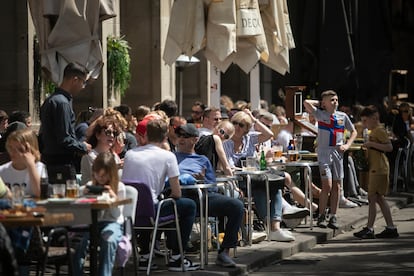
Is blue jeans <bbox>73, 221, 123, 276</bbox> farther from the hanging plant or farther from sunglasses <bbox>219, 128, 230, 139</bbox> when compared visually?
the hanging plant

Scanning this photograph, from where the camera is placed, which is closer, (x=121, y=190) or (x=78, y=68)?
(x=121, y=190)

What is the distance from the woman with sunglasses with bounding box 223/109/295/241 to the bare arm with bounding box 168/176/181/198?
9.76ft

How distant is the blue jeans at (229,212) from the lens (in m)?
12.9

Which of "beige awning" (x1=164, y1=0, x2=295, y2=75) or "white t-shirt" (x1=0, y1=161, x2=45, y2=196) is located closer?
"white t-shirt" (x1=0, y1=161, x2=45, y2=196)

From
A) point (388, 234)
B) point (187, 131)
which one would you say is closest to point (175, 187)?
point (187, 131)

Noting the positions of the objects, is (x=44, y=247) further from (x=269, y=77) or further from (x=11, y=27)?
(x=269, y=77)

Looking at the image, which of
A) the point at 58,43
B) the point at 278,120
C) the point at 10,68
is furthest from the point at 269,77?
the point at 58,43

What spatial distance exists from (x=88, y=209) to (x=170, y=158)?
1.99 m

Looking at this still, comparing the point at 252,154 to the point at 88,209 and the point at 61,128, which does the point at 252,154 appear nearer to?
the point at 61,128

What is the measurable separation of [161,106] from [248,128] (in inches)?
Result: 86.0

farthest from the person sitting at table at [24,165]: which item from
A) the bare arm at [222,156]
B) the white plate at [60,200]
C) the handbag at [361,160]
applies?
the handbag at [361,160]

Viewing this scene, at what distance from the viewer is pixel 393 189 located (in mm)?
23922

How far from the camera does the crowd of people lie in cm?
1086

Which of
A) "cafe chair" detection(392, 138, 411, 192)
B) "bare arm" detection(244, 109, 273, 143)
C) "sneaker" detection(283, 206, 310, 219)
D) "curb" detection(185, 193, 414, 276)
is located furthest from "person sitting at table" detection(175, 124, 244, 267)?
"cafe chair" detection(392, 138, 411, 192)
